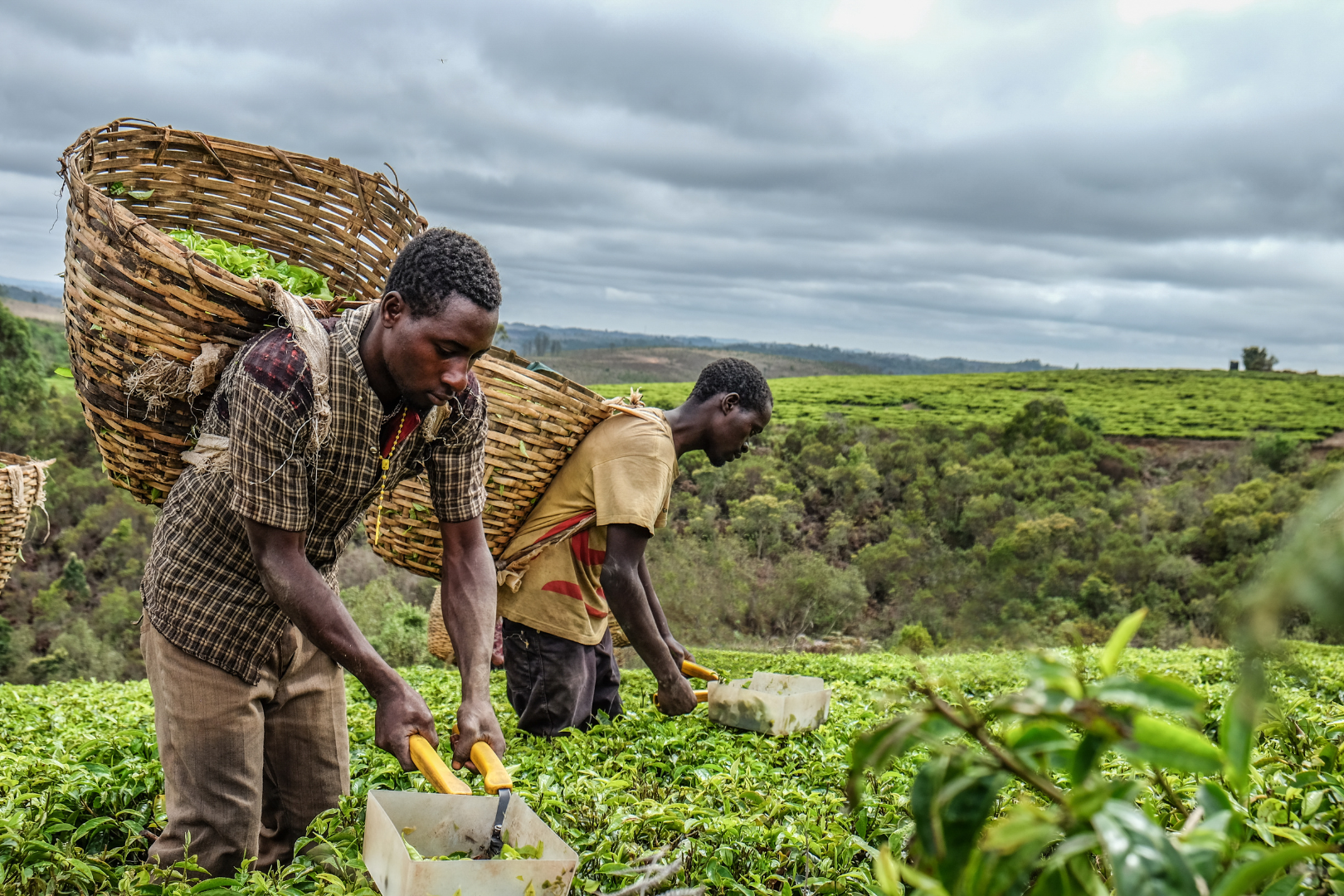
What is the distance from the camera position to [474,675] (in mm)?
2559

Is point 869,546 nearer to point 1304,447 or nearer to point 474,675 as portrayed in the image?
point 1304,447

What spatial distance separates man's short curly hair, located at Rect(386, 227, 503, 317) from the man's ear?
0.01 m

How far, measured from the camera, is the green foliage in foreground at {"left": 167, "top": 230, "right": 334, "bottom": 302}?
9.57 feet

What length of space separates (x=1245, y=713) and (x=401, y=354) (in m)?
2.05

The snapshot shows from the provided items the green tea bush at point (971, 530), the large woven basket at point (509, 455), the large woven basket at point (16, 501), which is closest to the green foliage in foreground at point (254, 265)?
the large woven basket at point (509, 455)

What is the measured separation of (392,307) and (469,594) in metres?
0.87

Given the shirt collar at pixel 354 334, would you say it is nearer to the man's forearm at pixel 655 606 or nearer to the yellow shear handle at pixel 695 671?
the man's forearm at pixel 655 606

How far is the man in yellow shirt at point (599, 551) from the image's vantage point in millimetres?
3756

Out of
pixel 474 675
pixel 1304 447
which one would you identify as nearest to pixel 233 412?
pixel 474 675

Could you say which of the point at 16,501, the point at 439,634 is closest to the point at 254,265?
the point at 439,634

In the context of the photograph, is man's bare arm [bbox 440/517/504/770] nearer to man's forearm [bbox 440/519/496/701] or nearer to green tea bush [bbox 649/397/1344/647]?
man's forearm [bbox 440/519/496/701]

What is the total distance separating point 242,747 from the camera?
2607 mm

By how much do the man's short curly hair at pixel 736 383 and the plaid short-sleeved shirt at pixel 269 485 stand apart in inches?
61.6

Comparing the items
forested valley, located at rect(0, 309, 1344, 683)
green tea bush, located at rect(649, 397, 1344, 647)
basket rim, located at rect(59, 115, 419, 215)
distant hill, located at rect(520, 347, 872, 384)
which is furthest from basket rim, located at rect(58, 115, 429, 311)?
distant hill, located at rect(520, 347, 872, 384)
